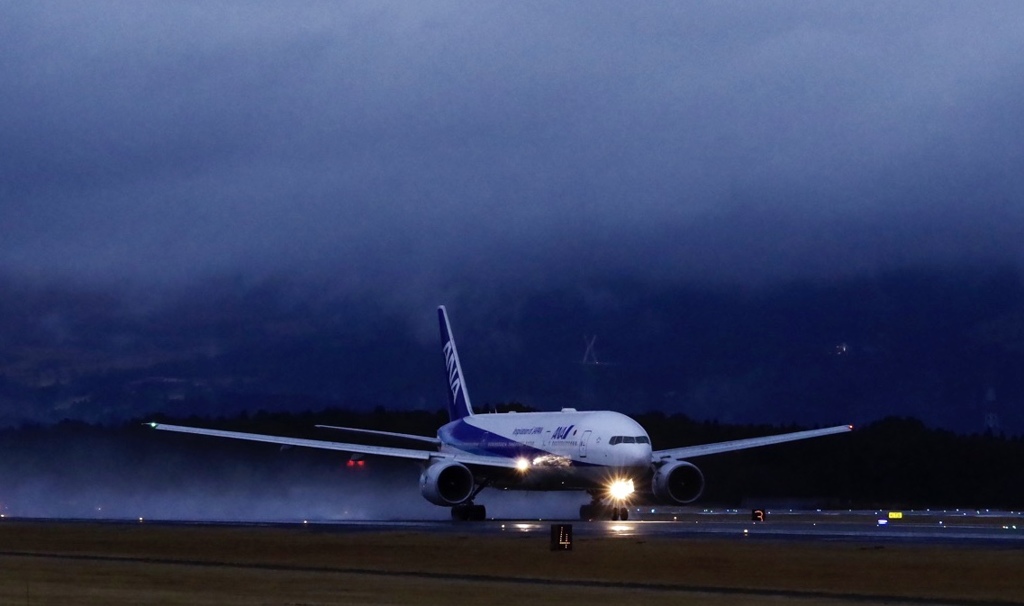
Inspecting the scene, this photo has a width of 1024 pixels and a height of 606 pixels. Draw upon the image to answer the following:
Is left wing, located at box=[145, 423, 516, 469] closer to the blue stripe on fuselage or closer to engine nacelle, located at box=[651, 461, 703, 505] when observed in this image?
the blue stripe on fuselage

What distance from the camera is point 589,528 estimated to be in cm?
5059

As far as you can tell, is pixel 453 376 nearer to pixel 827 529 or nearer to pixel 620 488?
pixel 620 488

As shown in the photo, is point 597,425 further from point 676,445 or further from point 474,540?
point 676,445

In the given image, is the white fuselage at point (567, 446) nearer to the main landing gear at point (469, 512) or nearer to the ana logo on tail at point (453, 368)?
the main landing gear at point (469, 512)

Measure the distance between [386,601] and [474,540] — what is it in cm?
1727

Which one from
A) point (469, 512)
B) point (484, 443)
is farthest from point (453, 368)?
point (469, 512)

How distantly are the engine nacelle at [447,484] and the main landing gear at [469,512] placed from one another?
28 cm

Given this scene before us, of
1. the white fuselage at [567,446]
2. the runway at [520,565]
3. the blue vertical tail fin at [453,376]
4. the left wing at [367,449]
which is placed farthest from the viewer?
the blue vertical tail fin at [453,376]

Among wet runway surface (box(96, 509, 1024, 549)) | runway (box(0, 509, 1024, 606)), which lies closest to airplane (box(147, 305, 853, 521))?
wet runway surface (box(96, 509, 1024, 549))

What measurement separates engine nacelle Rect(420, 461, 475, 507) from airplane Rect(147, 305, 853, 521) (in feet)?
0.14

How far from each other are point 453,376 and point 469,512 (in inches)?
624

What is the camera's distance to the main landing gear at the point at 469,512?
63844mm

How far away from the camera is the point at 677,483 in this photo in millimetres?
62625

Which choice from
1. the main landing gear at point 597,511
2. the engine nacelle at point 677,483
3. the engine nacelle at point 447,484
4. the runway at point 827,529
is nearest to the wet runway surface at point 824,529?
the runway at point 827,529
